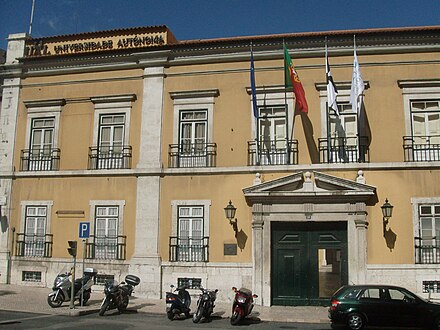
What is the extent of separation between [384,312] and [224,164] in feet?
24.3

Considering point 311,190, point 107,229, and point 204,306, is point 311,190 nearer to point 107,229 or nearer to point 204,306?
point 204,306

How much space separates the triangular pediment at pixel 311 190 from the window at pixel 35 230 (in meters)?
7.85

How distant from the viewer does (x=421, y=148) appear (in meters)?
16.3

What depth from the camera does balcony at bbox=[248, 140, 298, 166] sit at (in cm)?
1689

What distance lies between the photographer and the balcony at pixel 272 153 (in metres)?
16.9

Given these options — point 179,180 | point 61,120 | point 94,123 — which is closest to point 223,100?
point 179,180

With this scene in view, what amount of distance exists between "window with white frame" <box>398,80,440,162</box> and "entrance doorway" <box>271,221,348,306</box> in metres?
3.49

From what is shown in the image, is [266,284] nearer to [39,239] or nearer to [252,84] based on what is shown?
[252,84]

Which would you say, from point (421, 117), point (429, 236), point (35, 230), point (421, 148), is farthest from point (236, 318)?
point (35, 230)

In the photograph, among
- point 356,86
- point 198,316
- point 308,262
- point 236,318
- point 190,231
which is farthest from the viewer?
point 190,231

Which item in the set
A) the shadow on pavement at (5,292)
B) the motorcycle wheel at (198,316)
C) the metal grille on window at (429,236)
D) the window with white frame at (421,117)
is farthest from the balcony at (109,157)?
the metal grille on window at (429,236)

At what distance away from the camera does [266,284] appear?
52.8ft

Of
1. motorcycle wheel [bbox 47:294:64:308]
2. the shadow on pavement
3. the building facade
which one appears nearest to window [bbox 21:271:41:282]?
the building facade

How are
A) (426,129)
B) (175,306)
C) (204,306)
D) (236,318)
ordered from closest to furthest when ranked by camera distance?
(236,318) → (204,306) → (175,306) → (426,129)
